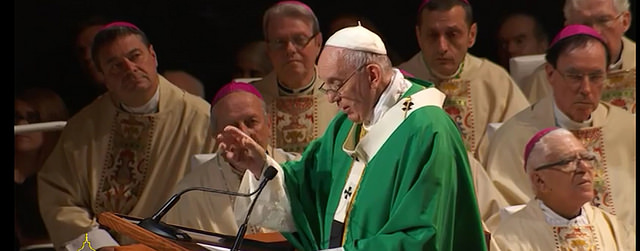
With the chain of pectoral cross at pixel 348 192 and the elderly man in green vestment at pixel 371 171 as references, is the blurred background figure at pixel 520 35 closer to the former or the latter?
the elderly man in green vestment at pixel 371 171

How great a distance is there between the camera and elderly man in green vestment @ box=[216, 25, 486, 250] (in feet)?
13.1

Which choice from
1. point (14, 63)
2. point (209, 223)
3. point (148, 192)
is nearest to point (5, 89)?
point (14, 63)

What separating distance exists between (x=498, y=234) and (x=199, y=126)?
1.68m

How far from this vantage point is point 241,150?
4.30m

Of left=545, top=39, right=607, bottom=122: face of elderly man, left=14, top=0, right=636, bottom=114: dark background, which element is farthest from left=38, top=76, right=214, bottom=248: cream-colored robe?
left=545, top=39, right=607, bottom=122: face of elderly man

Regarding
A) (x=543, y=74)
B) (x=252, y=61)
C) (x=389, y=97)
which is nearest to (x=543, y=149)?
(x=543, y=74)

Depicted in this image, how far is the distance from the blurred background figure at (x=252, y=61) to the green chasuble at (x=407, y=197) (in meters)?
1.80

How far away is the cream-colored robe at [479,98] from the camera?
6438mm

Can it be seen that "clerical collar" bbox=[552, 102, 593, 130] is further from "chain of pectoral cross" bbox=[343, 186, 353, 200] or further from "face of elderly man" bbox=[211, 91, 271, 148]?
"chain of pectoral cross" bbox=[343, 186, 353, 200]

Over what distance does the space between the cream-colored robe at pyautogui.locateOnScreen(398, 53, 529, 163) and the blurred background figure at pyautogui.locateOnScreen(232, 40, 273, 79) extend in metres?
0.91

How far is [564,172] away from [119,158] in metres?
2.34

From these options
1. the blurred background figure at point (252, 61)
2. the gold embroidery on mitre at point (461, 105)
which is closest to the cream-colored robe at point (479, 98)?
the gold embroidery on mitre at point (461, 105)

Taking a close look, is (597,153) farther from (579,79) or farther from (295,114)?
(295,114)

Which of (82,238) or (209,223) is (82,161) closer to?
(82,238)
